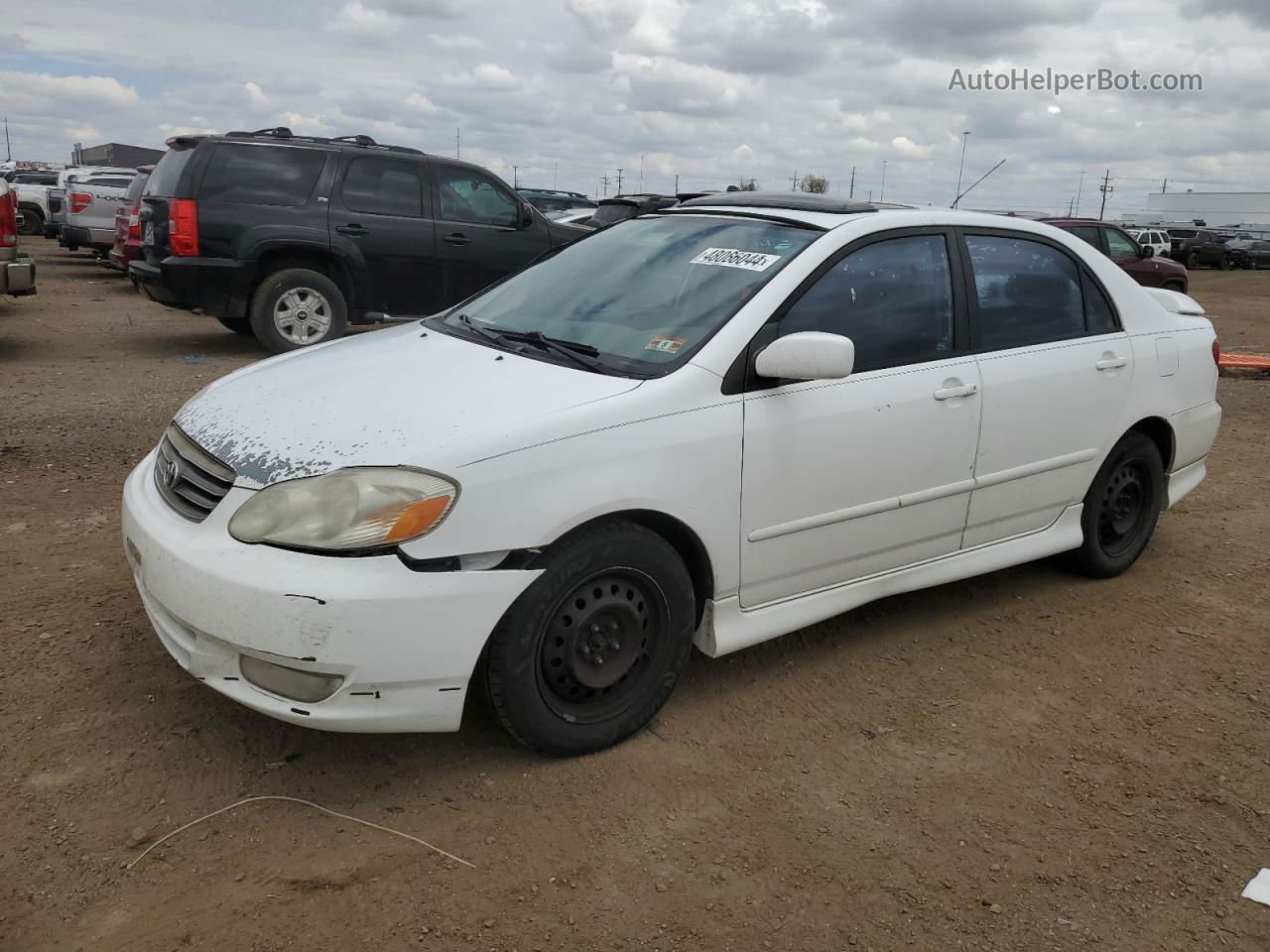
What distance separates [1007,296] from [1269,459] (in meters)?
4.31

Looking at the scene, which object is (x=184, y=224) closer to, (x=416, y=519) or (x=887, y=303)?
(x=887, y=303)

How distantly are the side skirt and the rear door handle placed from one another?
24.9 inches

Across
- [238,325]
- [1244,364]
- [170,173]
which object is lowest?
[1244,364]

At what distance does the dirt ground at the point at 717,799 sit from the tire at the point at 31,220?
23.5 meters

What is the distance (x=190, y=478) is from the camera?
2973 mm

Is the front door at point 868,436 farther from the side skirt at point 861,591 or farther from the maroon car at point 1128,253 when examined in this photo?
the maroon car at point 1128,253

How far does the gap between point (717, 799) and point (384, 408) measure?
57.6 inches

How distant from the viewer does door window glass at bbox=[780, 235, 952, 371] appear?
344cm

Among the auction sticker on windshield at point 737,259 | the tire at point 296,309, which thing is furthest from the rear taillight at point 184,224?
the auction sticker on windshield at point 737,259

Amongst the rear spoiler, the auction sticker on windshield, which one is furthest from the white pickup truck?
the rear spoiler

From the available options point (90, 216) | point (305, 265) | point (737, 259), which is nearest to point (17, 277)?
point (305, 265)

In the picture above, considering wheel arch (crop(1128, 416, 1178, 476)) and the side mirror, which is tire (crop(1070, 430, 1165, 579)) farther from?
the side mirror

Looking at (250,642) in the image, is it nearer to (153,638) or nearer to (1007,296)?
(153,638)

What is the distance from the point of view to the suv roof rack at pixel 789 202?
148 inches
